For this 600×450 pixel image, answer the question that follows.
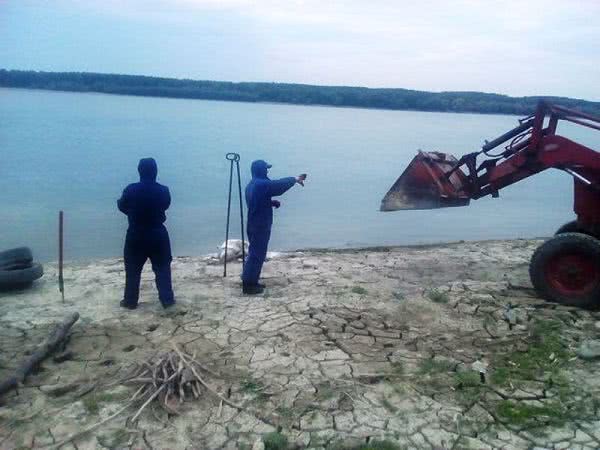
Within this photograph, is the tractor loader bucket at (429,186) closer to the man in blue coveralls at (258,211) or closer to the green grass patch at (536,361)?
the man in blue coveralls at (258,211)

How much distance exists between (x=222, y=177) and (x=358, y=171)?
8.01 metres

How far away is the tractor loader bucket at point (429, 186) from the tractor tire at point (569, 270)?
1.29 metres

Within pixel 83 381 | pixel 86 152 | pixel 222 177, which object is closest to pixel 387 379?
pixel 83 381

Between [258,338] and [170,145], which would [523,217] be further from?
[170,145]

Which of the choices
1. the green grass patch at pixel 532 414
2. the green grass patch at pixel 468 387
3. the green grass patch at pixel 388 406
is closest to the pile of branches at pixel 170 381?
the green grass patch at pixel 388 406

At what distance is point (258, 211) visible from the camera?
7.55 metres

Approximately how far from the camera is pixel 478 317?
711cm

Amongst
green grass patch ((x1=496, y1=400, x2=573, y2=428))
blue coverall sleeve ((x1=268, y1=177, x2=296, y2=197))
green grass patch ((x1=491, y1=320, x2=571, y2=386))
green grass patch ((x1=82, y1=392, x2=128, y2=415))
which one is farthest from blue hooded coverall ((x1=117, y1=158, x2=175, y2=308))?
green grass patch ((x1=496, y1=400, x2=573, y2=428))

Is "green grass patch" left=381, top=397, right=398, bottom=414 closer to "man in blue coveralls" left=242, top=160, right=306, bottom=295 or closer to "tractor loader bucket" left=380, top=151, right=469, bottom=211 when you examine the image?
"man in blue coveralls" left=242, top=160, right=306, bottom=295

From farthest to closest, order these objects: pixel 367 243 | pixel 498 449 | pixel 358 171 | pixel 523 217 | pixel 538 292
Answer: pixel 358 171
pixel 523 217
pixel 367 243
pixel 538 292
pixel 498 449

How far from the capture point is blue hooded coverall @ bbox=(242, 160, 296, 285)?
7504 mm

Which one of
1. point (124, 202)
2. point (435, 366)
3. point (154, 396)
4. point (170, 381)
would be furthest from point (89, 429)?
point (435, 366)

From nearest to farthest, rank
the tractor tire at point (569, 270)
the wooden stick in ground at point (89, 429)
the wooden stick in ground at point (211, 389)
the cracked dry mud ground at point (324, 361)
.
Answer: the wooden stick in ground at point (89, 429)
the cracked dry mud ground at point (324, 361)
the wooden stick in ground at point (211, 389)
the tractor tire at point (569, 270)

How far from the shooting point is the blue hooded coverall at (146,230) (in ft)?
22.5
